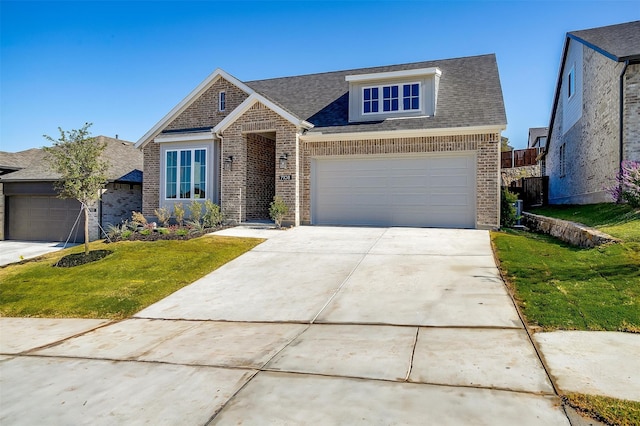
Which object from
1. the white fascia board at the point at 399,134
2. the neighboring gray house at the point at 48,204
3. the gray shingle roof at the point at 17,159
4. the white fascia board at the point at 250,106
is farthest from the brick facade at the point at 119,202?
the white fascia board at the point at 399,134

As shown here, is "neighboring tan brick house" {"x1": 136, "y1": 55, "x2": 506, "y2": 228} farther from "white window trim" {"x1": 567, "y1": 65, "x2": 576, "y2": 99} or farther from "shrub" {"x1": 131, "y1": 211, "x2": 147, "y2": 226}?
"white window trim" {"x1": 567, "y1": 65, "x2": 576, "y2": 99}

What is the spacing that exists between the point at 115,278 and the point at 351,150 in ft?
28.5

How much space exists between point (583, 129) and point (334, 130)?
1075cm

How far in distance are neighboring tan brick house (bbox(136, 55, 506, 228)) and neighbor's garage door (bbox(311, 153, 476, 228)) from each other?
3 centimetres

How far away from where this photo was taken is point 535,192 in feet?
79.7

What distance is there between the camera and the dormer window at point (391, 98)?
50.7 feet

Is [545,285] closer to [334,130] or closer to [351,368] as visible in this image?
[351,368]

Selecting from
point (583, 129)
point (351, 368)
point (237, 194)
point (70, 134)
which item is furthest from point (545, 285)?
point (583, 129)

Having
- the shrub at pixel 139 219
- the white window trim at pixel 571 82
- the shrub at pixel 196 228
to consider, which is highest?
the white window trim at pixel 571 82

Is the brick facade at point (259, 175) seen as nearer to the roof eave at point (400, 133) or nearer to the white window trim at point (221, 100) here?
the white window trim at point (221, 100)

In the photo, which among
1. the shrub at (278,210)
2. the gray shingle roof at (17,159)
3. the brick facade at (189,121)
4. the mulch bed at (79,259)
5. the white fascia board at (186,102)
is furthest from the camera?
the gray shingle roof at (17,159)

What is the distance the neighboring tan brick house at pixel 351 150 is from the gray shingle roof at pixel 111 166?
2562 millimetres

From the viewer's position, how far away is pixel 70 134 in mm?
11617

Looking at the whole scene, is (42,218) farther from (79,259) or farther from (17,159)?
(79,259)
